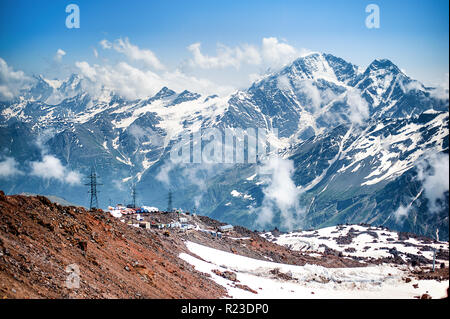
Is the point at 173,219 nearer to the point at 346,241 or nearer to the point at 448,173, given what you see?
the point at 346,241

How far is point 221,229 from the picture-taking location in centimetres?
11025

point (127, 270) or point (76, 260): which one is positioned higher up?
point (76, 260)

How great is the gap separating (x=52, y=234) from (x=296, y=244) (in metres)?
121

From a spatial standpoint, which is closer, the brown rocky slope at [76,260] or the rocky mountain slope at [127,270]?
the brown rocky slope at [76,260]

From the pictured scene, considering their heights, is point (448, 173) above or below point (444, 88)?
below

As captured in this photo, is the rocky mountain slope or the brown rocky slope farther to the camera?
the rocky mountain slope

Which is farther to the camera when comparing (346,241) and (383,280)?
(346,241)

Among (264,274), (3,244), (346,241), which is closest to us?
(3,244)

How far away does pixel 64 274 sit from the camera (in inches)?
1126

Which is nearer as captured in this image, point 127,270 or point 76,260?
point 76,260

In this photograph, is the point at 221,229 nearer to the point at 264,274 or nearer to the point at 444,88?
the point at 264,274
